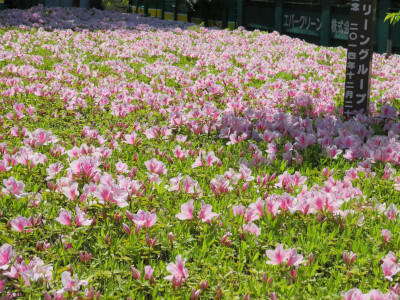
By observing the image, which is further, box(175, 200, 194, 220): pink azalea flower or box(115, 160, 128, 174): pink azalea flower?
box(115, 160, 128, 174): pink azalea flower

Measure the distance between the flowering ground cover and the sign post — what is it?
0.95 ft

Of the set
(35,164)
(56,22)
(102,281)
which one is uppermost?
(56,22)

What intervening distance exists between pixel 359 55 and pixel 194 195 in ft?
11.0

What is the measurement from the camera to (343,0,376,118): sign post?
6.09 metres

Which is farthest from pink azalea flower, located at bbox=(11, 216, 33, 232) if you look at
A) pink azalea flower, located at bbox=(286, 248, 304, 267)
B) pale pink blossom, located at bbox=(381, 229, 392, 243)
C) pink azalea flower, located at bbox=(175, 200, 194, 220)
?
pale pink blossom, located at bbox=(381, 229, 392, 243)

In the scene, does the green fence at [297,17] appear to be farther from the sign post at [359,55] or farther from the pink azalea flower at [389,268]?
the pink azalea flower at [389,268]

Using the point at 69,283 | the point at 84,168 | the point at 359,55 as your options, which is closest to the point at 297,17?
the point at 359,55

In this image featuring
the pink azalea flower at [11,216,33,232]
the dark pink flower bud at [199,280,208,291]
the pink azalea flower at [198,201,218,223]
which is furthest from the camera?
the pink azalea flower at [198,201,218,223]

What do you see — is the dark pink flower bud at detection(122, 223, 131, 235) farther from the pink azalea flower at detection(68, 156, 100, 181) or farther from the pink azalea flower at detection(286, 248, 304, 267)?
the pink azalea flower at detection(286, 248, 304, 267)

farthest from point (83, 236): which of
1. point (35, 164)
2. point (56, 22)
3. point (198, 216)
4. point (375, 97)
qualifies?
point (56, 22)

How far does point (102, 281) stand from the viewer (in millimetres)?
2883

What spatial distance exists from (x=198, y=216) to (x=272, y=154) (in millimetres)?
1618

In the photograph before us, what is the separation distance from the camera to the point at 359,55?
6.23 meters

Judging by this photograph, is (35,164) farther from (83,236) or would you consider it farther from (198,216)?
(198,216)
